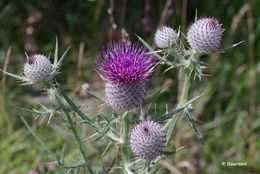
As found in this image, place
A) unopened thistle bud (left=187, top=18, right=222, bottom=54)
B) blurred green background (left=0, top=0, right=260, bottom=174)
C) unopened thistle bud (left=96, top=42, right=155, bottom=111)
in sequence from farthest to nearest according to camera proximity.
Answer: blurred green background (left=0, top=0, right=260, bottom=174)
unopened thistle bud (left=187, top=18, right=222, bottom=54)
unopened thistle bud (left=96, top=42, right=155, bottom=111)

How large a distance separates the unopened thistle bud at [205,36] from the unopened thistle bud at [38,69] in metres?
0.77

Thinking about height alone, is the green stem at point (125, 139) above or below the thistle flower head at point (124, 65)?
below

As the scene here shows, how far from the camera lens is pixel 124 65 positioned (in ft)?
8.06

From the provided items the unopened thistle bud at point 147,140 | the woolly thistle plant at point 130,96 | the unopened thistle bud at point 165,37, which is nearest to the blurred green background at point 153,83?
the unopened thistle bud at point 165,37

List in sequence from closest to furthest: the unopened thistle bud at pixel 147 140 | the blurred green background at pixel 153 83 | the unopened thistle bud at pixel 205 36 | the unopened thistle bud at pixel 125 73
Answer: the unopened thistle bud at pixel 147 140 → the unopened thistle bud at pixel 125 73 → the unopened thistle bud at pixel 205 36 → the blurred green background at pixel 153 83

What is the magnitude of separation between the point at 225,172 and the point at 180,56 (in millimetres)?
2121

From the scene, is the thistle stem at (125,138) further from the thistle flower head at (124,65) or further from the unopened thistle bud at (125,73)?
the thistle flower head at (124,65)

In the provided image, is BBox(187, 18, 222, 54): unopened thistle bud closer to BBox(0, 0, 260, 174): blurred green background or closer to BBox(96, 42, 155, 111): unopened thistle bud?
BBox(96, 42, 155, 111): unopened thistle bud

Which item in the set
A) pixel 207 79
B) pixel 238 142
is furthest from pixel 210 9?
pixel 238 142

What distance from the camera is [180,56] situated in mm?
2553

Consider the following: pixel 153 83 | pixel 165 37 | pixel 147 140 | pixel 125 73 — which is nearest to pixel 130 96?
pixel 125 73

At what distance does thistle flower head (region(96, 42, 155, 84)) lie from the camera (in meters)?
2.46

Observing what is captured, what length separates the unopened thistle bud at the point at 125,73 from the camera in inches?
95.7

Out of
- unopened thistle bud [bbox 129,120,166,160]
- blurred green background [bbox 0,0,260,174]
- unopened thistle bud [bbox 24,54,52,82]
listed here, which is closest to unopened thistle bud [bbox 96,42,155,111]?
unopened thistle bud [bbox 129,120,166,160]
